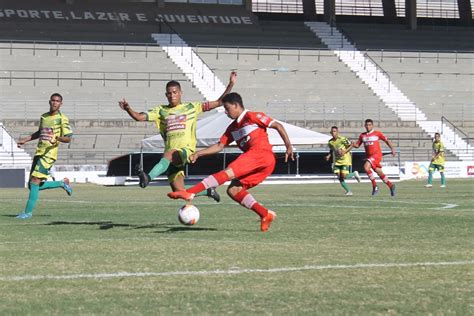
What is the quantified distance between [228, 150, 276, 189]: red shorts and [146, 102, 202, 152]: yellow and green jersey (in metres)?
1.79

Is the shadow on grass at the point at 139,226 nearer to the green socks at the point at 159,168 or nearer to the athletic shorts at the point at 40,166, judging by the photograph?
the green socks at the point at 159,168

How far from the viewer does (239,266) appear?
8461 mm

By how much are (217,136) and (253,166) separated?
2649cm

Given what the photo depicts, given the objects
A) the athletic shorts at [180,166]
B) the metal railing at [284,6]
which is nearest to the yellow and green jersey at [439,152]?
the athletic shorts at [180,166]

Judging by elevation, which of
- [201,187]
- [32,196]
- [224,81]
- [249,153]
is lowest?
[32,196]

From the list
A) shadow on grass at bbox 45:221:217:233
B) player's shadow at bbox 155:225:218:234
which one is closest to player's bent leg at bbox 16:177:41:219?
shadow on grass at bbox 45:221:217:233

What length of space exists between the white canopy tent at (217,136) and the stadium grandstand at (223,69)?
6624 millimetres

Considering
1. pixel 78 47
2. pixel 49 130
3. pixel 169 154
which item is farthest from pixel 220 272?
pixel 78 47

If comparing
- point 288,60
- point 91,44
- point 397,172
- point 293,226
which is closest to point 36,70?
point 91,44

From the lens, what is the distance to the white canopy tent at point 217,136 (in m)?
39.3

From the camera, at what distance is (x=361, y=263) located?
8.62 meters

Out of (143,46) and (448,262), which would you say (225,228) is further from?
(143,46)

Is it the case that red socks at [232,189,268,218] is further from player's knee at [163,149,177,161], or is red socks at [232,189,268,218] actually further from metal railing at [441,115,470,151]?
metal railing at [441,115,470,151]

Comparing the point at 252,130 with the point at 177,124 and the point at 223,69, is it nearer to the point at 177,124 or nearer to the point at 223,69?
the point at 177,124
